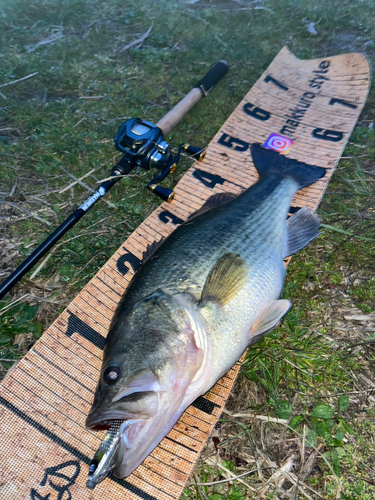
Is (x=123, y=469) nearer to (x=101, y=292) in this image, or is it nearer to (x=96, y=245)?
(x=101, y=292)

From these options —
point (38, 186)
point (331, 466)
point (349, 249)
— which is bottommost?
point (331, 466)

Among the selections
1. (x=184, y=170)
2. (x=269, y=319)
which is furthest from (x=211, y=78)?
(x=269, y=319)

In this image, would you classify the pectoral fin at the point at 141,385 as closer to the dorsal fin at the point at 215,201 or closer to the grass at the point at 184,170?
the grass at the point at 184,170

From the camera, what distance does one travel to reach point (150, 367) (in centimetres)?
212

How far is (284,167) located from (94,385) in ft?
10.2

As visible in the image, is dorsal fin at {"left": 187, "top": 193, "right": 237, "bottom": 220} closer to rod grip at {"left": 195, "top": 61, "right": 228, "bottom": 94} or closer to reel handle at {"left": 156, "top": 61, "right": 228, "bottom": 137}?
reel handle at {"left": 156, "top": 61, "right": 228, "bottom": 137}

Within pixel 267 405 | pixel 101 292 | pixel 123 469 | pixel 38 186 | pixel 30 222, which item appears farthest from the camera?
pixel 38 186

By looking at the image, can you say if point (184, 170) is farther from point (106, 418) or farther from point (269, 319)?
point (106, 418)

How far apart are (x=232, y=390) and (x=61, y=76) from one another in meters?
5.87

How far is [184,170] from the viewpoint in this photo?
15.0 ft

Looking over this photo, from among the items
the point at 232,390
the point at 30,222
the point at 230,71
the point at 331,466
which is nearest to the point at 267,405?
the point at 232,390

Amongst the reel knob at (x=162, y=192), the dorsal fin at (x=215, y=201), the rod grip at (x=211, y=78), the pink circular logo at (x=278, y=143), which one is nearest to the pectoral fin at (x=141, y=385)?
the dorsal fin at (x=215, y=201)

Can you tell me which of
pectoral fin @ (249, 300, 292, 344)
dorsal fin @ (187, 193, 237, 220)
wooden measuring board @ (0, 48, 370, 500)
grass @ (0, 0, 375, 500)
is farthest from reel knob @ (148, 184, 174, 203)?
pectoral fin @ (249, 300, 292, 344)

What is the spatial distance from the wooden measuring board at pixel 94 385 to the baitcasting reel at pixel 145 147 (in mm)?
312
